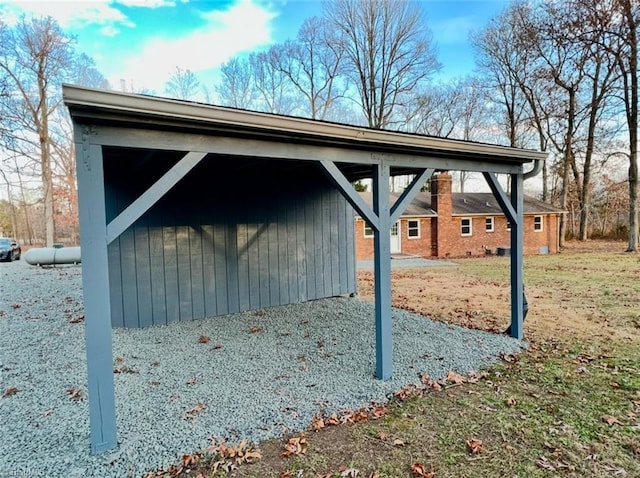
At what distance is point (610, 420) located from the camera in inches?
126

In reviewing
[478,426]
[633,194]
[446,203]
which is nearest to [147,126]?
[478,426]

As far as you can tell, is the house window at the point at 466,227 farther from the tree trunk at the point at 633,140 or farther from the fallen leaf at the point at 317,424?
the fallen leaf at the point at 317,424

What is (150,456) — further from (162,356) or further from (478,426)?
(478,426)

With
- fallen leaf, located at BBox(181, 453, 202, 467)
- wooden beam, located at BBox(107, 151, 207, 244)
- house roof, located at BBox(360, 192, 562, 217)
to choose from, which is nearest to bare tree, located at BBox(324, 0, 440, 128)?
house roof, located at BBox(360, 192, 562, 217)

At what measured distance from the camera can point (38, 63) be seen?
731 inches

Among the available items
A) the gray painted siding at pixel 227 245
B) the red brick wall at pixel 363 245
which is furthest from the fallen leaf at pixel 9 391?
the red brick wall at pixel 363 245

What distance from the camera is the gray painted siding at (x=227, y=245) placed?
5773 millimetres

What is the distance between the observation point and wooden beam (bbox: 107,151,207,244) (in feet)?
9.10

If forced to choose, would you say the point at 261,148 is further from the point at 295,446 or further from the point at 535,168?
the point at 535,168

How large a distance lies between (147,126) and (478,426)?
3608 mm

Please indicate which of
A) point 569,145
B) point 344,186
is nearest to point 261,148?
point 344,186

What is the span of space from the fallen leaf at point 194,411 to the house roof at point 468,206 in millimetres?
15622

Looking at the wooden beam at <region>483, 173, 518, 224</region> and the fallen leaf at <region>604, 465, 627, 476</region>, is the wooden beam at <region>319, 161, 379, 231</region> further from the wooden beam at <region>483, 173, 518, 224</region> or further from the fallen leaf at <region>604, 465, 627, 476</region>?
the fallen leaf at <region>604, 465, 627, 476</region>

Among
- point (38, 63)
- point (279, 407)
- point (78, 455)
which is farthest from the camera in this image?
point (38, 63)
